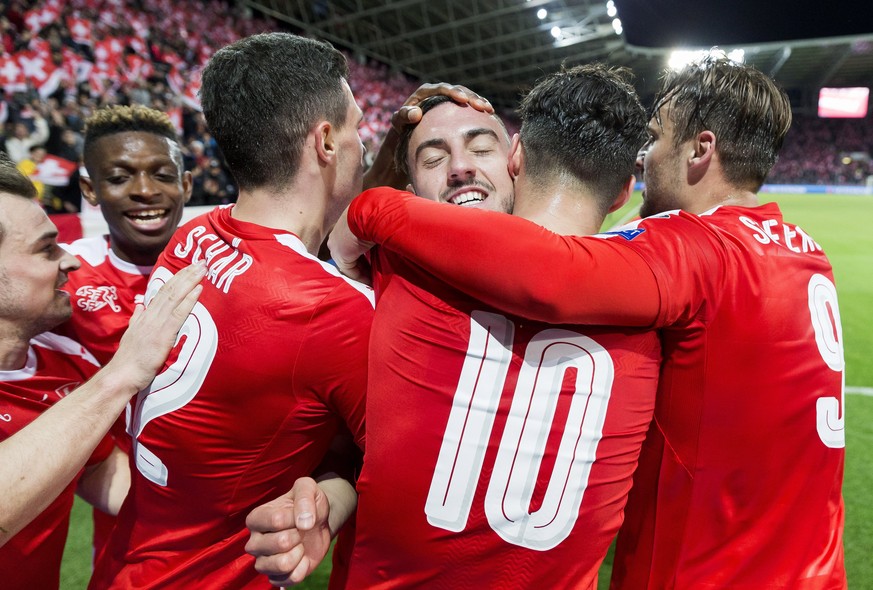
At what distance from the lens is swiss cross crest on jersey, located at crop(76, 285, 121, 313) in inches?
96.3

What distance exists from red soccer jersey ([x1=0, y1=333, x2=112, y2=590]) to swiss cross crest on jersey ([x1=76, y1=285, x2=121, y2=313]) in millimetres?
413

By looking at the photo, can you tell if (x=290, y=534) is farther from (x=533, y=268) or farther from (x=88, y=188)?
(x=88, y=188)

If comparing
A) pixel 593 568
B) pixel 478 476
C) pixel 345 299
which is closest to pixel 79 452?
→ pixel 345 299

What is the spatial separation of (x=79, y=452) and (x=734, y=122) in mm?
1973

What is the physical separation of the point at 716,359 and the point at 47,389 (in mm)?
1962

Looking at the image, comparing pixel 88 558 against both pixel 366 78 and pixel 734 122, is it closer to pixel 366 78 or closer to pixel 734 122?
pixel 734 122

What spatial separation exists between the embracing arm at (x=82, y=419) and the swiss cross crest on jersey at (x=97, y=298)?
1.02m

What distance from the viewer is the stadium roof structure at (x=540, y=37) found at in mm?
14344

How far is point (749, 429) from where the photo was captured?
1.50 m

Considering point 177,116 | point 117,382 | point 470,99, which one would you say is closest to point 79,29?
point 177,116

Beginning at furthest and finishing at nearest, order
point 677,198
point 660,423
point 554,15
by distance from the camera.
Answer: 1. point 554,15
2. point 677,198
3. point 660,423

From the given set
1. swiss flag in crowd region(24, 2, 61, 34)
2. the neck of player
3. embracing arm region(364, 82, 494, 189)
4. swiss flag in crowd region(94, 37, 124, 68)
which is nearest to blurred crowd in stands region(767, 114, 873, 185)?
swiss flag in crowd region(94, 37, 124, 68)

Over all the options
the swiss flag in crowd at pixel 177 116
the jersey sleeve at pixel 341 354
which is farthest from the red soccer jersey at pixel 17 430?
the swiss flag in crowd at pixel 177 116

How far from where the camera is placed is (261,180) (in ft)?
5.52
